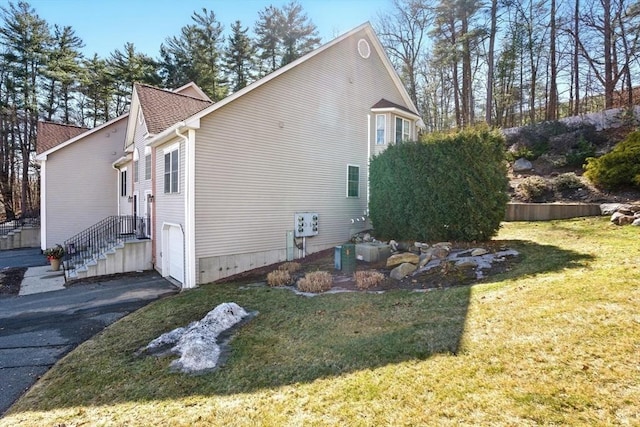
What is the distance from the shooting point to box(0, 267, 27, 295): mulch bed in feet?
33.6

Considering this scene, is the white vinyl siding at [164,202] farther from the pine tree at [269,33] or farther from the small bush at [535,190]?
the pine tree at [269,33]

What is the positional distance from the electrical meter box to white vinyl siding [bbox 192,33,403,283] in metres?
0.22

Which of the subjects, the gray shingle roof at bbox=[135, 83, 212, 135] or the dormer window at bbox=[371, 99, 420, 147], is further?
the dormer window at bbox=[371, 99, 420, 147]

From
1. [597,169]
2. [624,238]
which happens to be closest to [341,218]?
[624,238]

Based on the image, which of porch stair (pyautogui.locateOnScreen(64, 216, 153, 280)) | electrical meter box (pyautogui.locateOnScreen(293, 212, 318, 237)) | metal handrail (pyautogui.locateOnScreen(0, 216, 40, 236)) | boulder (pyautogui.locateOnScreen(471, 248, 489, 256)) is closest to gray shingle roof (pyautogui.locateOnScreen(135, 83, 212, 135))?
porch stair (pyautogui.locateOnScreen(64, 216, 153, 280))

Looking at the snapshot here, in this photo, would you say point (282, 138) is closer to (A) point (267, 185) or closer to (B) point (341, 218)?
(A) point (267, 185)

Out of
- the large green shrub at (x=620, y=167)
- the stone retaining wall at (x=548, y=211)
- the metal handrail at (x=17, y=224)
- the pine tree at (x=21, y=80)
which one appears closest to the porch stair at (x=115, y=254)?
the metal handrail at (x=17, y=224)

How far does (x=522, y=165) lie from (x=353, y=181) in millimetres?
10534

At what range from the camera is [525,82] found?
86.3ft

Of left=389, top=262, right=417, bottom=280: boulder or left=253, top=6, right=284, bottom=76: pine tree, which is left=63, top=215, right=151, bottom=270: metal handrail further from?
left=253, top=6, right=284, bottom=76: pine tree

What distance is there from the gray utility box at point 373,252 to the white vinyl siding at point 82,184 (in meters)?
14.9

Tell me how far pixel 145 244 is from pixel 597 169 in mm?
17993

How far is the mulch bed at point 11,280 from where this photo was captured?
10.2 meters

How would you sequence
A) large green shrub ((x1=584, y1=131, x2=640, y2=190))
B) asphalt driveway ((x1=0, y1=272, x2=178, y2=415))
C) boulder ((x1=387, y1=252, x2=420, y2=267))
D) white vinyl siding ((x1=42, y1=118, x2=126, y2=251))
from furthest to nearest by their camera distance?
1. white vinyl siding ((x1=42, y1=118, x2=126, y2=251))
2. large green shrub ((x1=584, y1=131, x2=640, y2=190))
3. boulder ((x1=387, y1=252, x2=420, y2=267))
4. asphalt driveway ((x1=0, y1=272, x2=178, y2=415))
